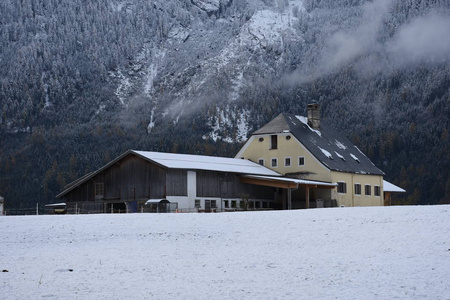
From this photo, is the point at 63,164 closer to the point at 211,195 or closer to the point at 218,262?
the point at 211,195

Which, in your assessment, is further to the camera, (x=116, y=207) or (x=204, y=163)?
(x=204, y=163)

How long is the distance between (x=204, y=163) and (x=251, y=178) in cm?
486

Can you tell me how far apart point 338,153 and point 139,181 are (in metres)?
25.9

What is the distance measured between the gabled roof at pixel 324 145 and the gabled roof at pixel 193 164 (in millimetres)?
4790

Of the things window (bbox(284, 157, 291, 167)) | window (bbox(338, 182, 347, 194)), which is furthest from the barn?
window (bbox(338, 182, 347, 194))

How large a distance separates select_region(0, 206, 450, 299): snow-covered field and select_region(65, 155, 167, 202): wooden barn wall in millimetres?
21348

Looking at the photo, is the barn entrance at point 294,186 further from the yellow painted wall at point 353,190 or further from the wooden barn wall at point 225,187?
the yellow painted wall at point 353,190

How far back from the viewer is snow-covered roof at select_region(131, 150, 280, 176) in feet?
197

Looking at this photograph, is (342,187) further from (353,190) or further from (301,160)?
(301,160)

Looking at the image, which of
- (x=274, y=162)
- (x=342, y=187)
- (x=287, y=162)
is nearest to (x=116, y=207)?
(x=274, y=162)

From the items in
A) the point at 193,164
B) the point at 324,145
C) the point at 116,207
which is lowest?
the point at 116,207

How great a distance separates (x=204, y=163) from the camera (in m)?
64.6

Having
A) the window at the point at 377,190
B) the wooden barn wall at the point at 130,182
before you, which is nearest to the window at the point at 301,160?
the window at the point at 377,190

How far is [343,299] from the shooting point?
18.7m
